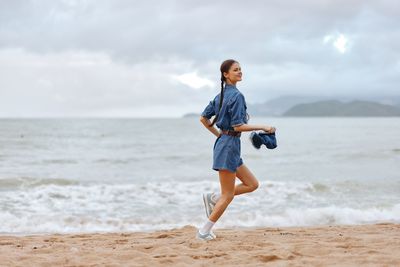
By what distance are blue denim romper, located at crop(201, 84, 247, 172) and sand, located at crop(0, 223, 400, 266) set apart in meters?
0.90

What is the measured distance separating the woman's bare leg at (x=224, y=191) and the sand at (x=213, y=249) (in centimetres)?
36

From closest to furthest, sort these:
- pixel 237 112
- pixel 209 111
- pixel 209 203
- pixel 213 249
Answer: pixel 237 112 < pixel 213 249 < pixel 209 111 < pixel 209 203

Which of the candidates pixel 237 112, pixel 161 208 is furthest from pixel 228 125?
pixel 161 208

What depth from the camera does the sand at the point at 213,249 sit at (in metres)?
4.85

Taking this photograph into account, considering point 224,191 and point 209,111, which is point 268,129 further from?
point 224,191

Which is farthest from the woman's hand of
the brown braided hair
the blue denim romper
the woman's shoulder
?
the brown braided hair

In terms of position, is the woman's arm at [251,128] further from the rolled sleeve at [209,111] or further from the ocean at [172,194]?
the ocean at [172,194]

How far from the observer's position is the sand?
4852 mm

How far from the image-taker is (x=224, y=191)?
5602 mm

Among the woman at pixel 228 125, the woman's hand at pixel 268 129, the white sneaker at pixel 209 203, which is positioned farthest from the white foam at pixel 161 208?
the woman's hand at pixel 268 129

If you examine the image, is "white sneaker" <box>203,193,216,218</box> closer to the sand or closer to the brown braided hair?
the sand

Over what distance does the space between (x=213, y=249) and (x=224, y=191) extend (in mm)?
633

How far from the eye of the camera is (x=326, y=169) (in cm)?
1975

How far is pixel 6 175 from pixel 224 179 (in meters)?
12.6
